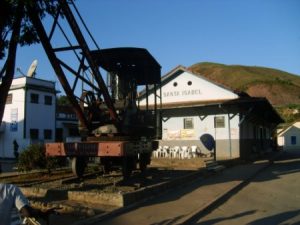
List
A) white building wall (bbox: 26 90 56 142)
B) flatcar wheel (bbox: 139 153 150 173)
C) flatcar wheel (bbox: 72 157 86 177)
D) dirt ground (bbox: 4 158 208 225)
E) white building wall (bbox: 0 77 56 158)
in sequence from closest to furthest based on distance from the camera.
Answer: dirt ground (bbox: 4 158 208 225) → flatcar wheel (bbox: 72 157 86 177) → flatcar wheel (bbox: 139 153 150 173) → white building wall (bbox: 0 77 56 158) → white building wall (bbox: 26 90 56 142)

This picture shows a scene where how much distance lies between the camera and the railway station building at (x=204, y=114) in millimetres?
26750

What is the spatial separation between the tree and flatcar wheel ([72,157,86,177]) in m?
4.40

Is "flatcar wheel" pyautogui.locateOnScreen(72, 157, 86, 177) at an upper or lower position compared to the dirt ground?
upper

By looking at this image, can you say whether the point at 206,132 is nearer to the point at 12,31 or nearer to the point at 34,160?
the point at 34,160

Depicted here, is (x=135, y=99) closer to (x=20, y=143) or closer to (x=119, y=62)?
(x=119, y=62)

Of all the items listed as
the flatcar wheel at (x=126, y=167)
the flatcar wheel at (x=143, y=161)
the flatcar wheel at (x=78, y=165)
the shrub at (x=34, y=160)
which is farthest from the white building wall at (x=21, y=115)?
the flatcar wheel at (x=126, y=167)

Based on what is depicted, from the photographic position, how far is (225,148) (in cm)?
2683

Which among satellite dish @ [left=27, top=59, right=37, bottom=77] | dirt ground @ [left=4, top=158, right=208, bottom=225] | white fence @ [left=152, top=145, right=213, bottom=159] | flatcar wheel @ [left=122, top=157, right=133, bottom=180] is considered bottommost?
dirt ground @ [left=4, top=158, right=208, bottom=225]

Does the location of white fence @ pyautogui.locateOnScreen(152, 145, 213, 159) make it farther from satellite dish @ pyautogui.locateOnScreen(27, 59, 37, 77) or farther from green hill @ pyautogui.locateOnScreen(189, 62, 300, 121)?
satellite dish @ pyautogui.locateOnScreen(27, 59, 37, 77)

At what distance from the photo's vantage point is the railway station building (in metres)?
26.8

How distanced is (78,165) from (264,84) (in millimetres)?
117020

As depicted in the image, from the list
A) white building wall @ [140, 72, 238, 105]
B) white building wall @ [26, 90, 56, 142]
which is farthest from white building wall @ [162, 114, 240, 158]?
white building wall @ [26, 90, 56, 142]

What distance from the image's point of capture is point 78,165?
44.8 ft

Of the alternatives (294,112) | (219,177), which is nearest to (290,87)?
(294,112)
